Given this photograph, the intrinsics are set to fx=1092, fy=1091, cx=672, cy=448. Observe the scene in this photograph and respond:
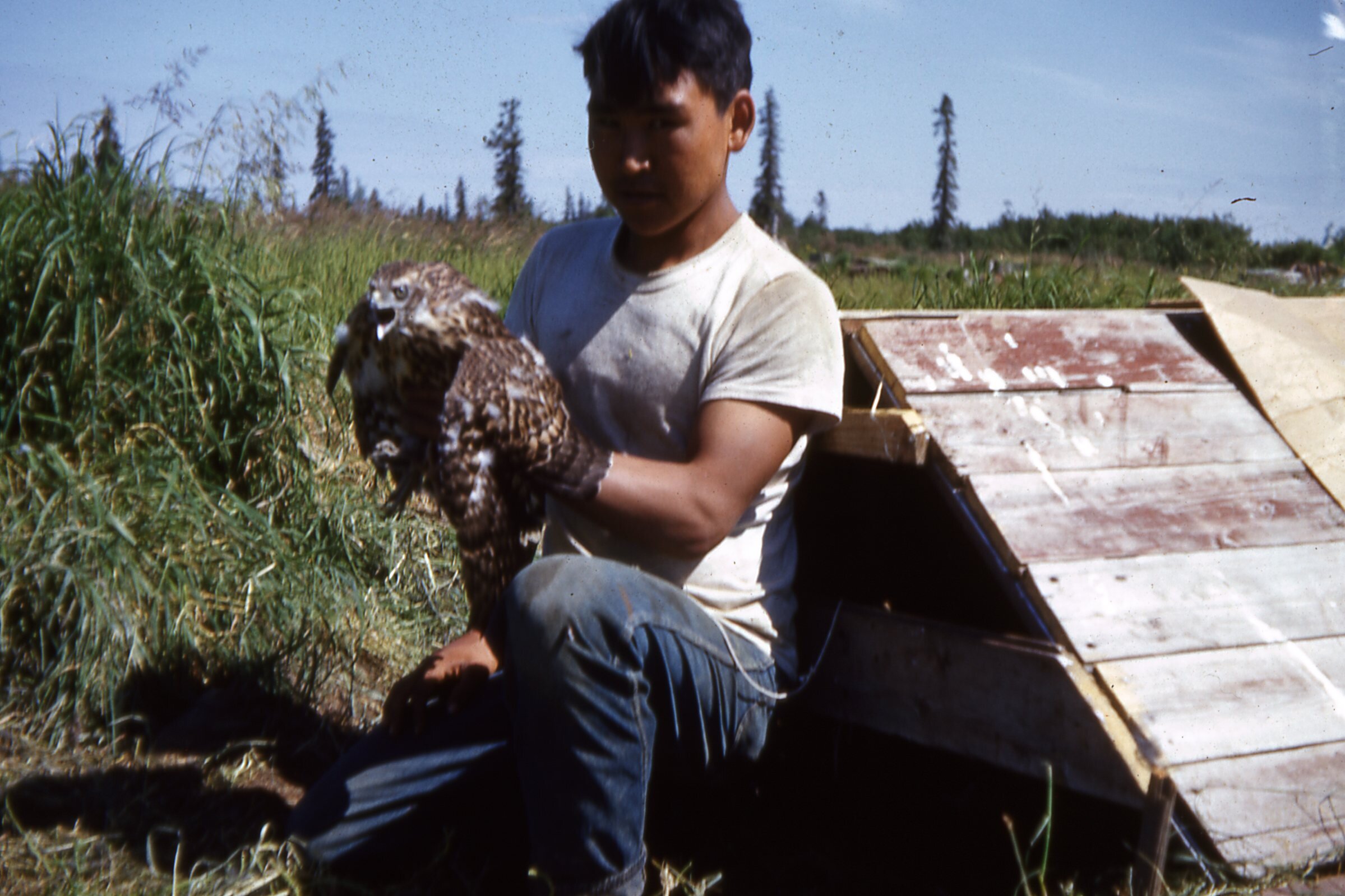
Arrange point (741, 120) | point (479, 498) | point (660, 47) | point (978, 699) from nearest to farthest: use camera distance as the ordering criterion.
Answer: point (479, 498) < point (660, 47) < point (978, 699) < point (741, 120)

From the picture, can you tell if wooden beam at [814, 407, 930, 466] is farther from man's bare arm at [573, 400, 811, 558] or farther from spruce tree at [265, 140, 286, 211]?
spruce tree at [265, 140, 286, 211]

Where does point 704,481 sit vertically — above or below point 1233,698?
above

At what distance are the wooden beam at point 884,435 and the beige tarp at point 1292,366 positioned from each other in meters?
1.03

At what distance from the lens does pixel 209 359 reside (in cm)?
331

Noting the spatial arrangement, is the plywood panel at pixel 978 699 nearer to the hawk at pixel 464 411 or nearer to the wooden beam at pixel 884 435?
the wooden beam at pixel 884 435

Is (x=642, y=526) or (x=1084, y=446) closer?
(x=642, y=526)

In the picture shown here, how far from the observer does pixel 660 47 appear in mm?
2129

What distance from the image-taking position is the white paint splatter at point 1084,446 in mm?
2469

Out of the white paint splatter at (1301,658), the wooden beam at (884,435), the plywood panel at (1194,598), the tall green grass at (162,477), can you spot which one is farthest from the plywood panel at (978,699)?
the tall green grass at (162,477)

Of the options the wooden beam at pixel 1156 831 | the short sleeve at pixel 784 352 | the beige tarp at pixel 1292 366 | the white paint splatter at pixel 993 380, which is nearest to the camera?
the wooden beam at pixel 1156 831

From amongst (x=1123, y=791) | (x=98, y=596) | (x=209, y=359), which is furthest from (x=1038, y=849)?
(x=209, y=359)

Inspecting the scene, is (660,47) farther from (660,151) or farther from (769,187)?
Answer: (769,187)

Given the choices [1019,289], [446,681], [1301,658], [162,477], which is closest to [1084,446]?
[1301,658]

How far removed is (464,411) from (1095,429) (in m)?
1.47
